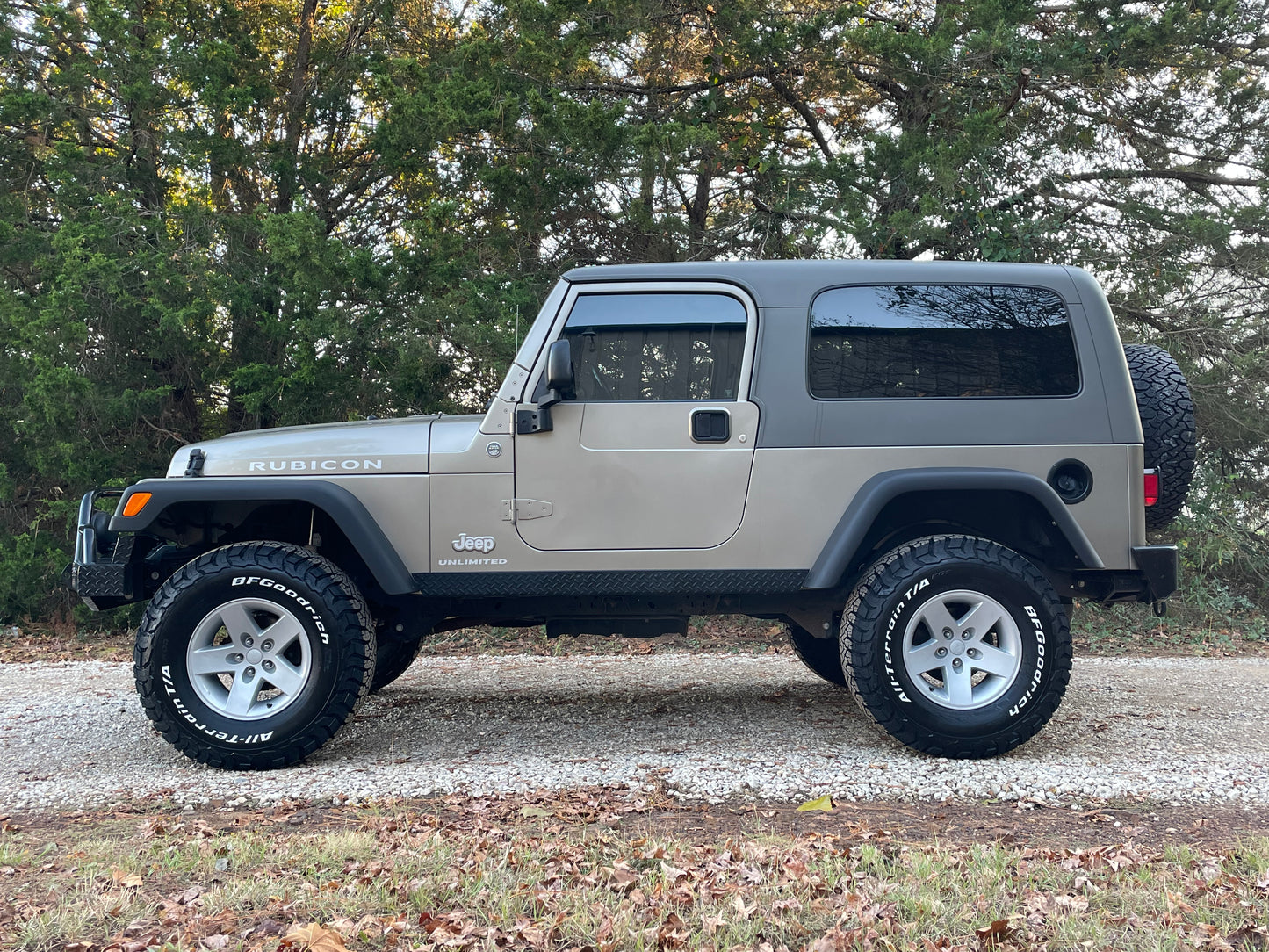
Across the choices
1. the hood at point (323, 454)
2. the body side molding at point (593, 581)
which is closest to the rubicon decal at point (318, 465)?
the hood at point (323, 454)

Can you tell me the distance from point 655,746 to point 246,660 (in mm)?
1957

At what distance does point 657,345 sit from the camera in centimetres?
442

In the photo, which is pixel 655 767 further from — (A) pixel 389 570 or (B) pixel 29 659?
(B) pixel 29 659

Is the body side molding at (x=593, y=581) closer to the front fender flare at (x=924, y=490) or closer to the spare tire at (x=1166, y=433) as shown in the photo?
the front fender flare at (x=924, y=490)

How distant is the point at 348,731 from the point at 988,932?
3522 millimetres

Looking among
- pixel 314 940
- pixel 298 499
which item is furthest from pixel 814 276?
pixel 314 940

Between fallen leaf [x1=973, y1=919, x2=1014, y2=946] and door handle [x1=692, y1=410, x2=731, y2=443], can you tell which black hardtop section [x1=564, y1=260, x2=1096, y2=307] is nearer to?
door handle [x1=692, y1=410, x2=731, y2=443]

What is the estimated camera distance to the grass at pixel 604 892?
2467 mm

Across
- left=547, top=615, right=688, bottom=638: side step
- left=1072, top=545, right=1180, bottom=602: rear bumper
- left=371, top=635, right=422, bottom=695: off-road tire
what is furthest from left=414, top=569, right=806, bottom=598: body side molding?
left=1072, top=545, right=1180, bottom=602: rear bumper

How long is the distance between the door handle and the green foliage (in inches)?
159

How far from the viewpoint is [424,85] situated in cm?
860

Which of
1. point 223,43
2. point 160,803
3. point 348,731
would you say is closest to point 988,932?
point 160,803

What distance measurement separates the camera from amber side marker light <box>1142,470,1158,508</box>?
4.46 m

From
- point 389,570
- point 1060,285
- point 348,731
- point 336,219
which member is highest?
point 336,219
